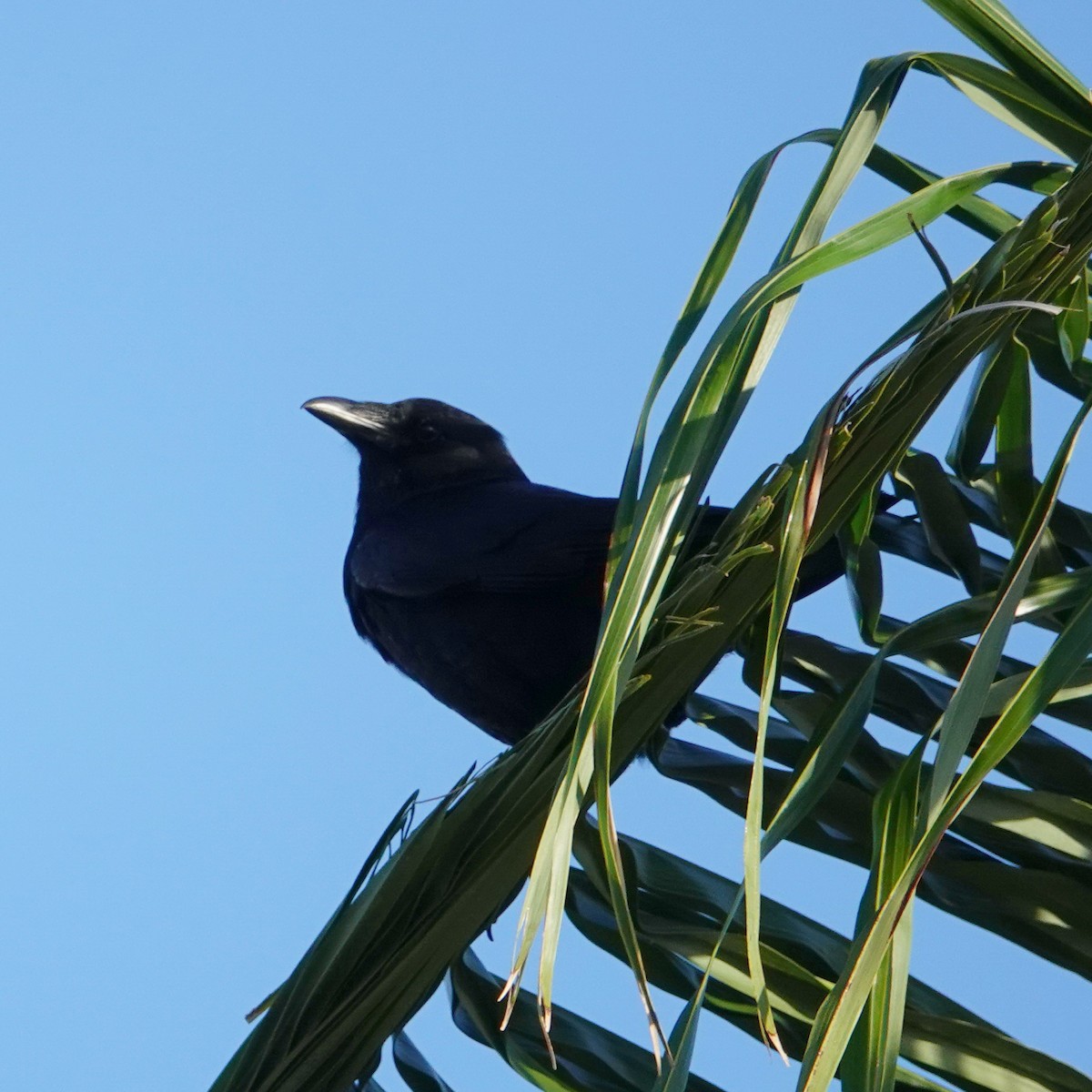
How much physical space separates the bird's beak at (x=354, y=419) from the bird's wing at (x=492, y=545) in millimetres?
536

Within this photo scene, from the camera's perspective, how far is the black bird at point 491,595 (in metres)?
3.87

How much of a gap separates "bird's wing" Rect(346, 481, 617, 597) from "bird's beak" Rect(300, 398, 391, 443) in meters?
0.54

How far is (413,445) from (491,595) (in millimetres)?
1198

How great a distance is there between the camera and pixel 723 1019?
67.2 inches

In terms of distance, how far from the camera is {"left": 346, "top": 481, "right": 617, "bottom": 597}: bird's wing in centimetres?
387

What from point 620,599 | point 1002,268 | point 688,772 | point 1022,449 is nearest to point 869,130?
point 1002,268

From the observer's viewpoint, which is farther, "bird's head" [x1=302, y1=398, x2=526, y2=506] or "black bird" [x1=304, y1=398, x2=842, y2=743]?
"bird's head" [x1=302, y1=398, x2=526, y2=506]

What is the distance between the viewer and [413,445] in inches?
199

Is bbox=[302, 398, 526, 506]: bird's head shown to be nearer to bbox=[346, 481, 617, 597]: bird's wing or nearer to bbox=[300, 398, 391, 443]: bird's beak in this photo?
bbox=[300, 398, 391, 443]: bird's beak

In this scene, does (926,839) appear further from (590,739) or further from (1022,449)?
(1022,449)

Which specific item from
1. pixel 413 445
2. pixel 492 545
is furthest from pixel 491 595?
pixel 413 445


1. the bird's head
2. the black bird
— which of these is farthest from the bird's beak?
the black bird

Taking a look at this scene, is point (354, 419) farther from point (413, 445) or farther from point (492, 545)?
point (492, 545)

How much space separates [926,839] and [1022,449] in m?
1.04
